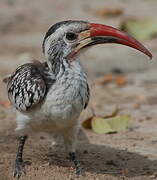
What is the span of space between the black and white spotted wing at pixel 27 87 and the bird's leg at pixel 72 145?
18.0 inches

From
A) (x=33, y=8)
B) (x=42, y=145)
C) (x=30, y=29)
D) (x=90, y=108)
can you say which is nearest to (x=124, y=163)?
(x=42, y=145)

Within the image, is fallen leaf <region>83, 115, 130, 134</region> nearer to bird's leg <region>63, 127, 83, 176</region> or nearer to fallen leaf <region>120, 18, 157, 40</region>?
bird's leg <region>63, 127, 83, 176</region>

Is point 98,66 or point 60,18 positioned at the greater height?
point 60,18

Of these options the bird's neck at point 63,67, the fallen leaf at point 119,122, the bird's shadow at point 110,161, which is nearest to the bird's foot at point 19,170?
the bird's shadow at point 110,161

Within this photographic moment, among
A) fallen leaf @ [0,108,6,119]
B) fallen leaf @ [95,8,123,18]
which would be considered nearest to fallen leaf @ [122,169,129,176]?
fallen leaf @ [0,108,6,119]

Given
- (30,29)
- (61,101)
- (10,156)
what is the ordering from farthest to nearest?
(30,29) → (10,156) → (61,101)

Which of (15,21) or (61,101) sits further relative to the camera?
(15,21)

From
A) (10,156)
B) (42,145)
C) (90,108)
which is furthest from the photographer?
(90,108)

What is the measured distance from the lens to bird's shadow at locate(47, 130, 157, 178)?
5395 mm

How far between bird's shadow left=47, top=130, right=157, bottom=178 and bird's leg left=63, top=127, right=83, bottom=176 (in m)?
0.09

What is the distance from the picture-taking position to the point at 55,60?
514cm

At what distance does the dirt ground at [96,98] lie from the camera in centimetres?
542

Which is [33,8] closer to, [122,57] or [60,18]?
[60,18]

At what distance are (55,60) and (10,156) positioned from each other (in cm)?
98
